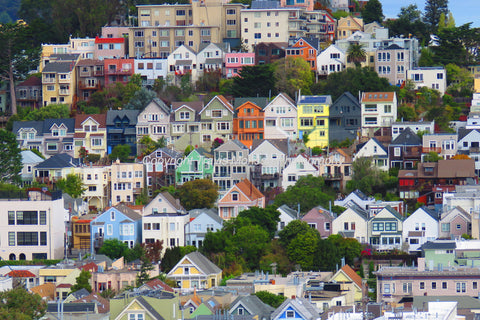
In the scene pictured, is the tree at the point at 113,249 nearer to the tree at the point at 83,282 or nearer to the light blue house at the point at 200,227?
the light blue house at the point at 200,227

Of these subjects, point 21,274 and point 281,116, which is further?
point 281,116

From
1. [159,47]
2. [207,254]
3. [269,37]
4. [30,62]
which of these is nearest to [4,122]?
[30,62]

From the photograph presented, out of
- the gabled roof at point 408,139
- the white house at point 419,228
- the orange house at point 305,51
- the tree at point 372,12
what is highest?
the tree at point 372,12

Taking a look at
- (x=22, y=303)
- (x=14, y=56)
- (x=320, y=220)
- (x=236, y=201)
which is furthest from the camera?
(x=14, y=56)

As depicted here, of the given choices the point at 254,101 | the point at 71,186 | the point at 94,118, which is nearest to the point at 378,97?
the point at 254,101

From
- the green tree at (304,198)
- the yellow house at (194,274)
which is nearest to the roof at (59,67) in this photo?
the green tree at (304,198)

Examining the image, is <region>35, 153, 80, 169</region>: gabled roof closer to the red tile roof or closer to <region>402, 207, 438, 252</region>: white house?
the red tile roof

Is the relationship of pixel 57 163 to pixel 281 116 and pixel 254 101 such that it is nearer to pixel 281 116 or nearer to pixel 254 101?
pixel 254 101

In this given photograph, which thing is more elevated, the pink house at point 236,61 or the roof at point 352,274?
the pink house at point 236,61

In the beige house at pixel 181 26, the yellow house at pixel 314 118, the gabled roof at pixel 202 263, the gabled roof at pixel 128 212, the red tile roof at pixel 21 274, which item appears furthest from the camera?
the beige house at pixel 181 26
